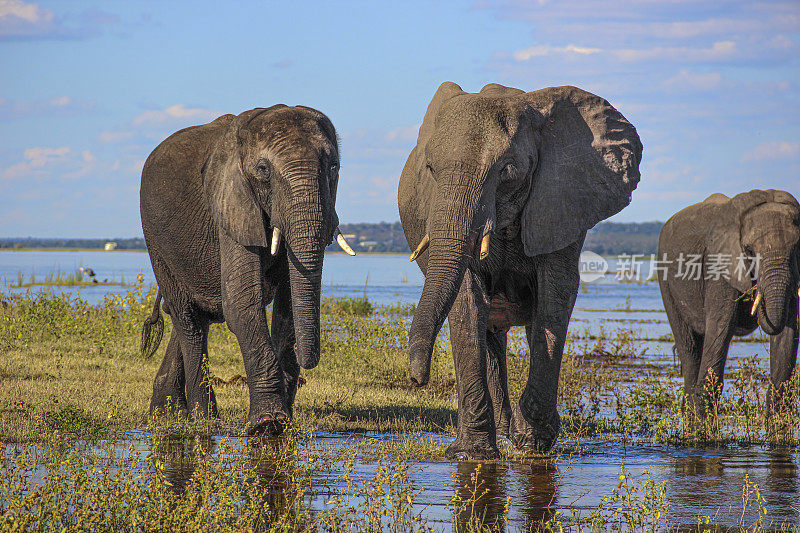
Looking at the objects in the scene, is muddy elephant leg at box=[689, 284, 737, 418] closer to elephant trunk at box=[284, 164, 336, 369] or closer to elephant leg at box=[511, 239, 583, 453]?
elephant leg at box=[511, 239, 583, 453]

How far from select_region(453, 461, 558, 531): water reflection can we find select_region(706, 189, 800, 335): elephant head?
4.63 m

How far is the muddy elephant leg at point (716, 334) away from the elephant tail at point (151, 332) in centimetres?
645

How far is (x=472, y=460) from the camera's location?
24.8 feet

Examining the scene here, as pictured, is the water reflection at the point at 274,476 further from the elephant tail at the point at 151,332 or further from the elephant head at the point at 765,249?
the elephant head at the point at 765,249

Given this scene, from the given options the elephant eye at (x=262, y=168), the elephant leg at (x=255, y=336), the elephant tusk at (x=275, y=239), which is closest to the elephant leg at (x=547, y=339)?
the elephant leg at (x=255, y=336)

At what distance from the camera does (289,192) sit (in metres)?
7.84

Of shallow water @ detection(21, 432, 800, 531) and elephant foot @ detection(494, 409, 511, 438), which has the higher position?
elephant foot @ detection(494, 409, 511, 438)

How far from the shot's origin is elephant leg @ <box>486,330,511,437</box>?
8508 millimetres

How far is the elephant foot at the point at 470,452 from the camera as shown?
299 inches

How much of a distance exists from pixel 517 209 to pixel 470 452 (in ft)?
6.47

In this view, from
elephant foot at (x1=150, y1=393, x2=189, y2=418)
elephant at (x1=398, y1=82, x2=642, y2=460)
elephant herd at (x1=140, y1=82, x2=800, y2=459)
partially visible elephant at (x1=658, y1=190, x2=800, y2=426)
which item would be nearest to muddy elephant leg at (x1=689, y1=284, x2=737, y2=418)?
partially visible elephant at (x1=658, y1=190, x2=800, y2=426)

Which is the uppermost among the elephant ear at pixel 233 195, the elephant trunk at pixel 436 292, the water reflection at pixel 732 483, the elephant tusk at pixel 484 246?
the elephant ear at pixel 233 195

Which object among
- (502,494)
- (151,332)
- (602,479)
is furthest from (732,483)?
(151,332)

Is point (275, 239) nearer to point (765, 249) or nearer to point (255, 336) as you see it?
point (255, 336)
